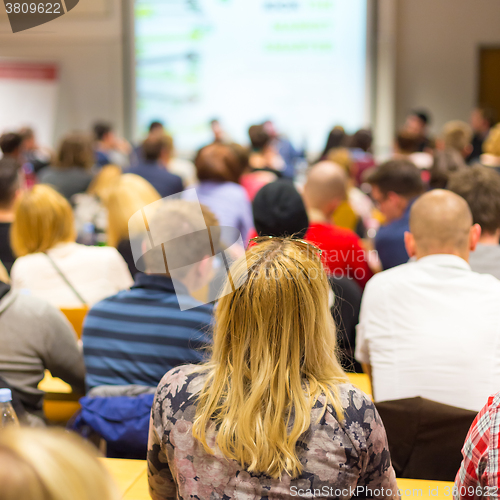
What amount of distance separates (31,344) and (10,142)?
3726mm

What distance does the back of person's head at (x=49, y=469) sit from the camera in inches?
19.5

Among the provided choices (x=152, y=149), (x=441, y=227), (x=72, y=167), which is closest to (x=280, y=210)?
(x=441, y=227)

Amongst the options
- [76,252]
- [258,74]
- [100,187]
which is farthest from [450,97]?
[76,252]

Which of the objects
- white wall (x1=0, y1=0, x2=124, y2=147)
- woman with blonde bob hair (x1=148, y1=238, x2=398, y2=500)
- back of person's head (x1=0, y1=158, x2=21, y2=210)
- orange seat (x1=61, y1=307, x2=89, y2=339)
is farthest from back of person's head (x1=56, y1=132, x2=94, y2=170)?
white wall (x1=0, y1=0, x2=124, y2=147)

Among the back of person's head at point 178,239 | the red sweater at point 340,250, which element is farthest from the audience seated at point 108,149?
the back of person's head at point 178,239

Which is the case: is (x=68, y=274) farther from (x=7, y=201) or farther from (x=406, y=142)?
(x=406, y=142)

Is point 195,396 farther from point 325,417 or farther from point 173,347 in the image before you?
point 173,347

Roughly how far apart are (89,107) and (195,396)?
10016mm

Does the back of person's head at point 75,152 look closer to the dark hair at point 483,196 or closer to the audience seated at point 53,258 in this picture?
the audience seated at point 53,258

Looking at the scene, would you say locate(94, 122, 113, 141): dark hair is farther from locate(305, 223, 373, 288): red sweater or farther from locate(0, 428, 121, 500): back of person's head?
locate(0, 428, 121, 500): back of person's head

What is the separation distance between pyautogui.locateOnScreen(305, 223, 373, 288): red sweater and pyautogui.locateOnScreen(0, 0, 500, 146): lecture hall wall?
24.2 feet

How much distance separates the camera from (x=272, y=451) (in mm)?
1038

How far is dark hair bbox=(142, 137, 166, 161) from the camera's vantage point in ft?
17.4

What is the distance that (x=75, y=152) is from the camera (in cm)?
511
